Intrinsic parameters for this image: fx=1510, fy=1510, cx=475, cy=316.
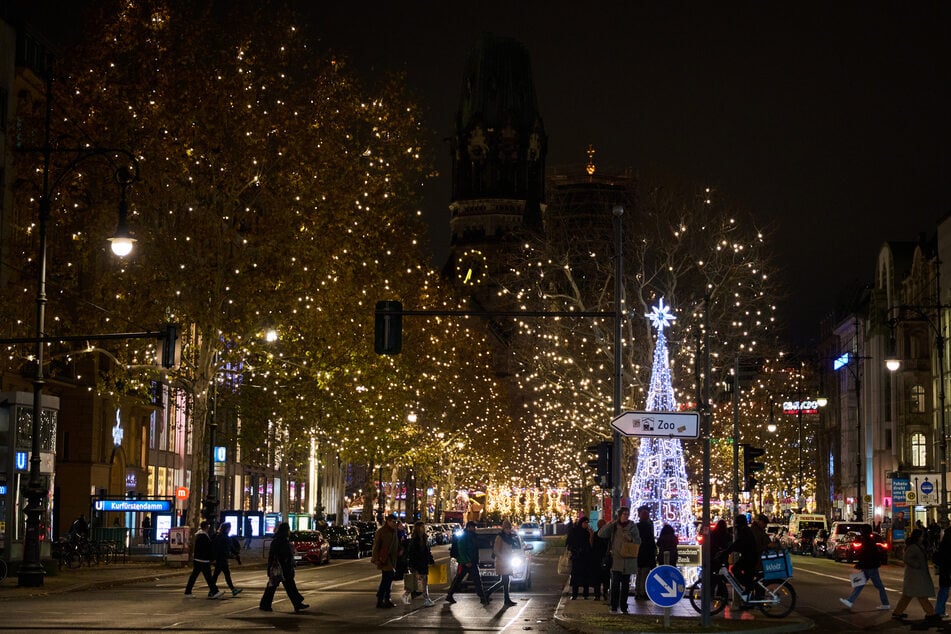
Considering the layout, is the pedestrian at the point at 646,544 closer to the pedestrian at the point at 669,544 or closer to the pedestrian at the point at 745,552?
the pedestrian at the point at 745,552

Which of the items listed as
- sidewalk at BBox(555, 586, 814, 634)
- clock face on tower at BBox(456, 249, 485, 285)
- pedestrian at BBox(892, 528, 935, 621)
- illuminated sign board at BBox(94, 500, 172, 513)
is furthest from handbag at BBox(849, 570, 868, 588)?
clock face on tower at BBox(456, 249, 485, 285)

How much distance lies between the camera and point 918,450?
88.7 metres

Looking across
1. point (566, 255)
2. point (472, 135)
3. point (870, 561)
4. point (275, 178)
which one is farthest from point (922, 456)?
point (472, 135)

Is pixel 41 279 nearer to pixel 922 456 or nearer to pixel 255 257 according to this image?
pixel 255 257

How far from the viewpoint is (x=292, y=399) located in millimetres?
55344

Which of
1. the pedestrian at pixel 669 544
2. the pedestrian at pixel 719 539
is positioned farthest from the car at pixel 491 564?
the pedestrian at pixel 719 539

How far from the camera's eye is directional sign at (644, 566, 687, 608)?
878 inches

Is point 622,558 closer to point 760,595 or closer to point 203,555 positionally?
point 760,595

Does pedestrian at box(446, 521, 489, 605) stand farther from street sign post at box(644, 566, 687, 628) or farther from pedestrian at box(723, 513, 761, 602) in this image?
street sign post at box(644, 566, 687, 628)

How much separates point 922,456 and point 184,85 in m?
57.9

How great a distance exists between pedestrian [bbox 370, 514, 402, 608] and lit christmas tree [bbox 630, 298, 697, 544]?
41.6ft

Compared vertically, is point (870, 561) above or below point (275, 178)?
below

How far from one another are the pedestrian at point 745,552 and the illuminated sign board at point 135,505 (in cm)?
2825

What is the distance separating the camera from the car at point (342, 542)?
61469 millimetres
